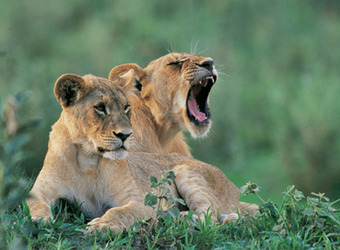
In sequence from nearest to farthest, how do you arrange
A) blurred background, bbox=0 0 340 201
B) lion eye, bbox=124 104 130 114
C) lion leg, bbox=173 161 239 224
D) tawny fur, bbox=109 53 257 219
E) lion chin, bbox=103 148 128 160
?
lion chin, bbox=103 148 128 160 → lion eye, bbox=124 104 130 114 → lion leg, bbox=173 161 239 224 → tawny fur, bbox=109 53 257 219 → blurred background, bbox=0 0 340 201

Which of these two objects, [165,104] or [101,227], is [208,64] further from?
[101,227]

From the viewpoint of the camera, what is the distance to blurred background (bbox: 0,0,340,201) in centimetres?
981

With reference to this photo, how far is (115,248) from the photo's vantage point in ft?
13.1

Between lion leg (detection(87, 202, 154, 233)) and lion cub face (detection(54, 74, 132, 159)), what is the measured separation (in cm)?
33

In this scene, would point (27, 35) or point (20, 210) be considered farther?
point (27, 35)

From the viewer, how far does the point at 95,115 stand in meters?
4.40

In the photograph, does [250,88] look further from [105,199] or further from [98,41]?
[105,199]

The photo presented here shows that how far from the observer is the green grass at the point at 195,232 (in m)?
4.01

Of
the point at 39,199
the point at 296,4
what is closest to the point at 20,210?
the point at 39,199

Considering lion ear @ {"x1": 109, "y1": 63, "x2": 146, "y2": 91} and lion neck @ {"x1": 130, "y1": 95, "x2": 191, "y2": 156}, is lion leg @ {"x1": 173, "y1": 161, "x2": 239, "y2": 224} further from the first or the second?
lion ear @ {"x1": 109, "y1": 63, "x2": 146, "y2": 91}

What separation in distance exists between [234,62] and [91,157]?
11435mm

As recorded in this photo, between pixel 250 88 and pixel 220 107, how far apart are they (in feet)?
8.23

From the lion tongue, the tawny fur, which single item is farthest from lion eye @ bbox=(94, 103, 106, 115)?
the lion tongue

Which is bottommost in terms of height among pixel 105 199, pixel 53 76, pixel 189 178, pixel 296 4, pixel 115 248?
pixel 115 248
